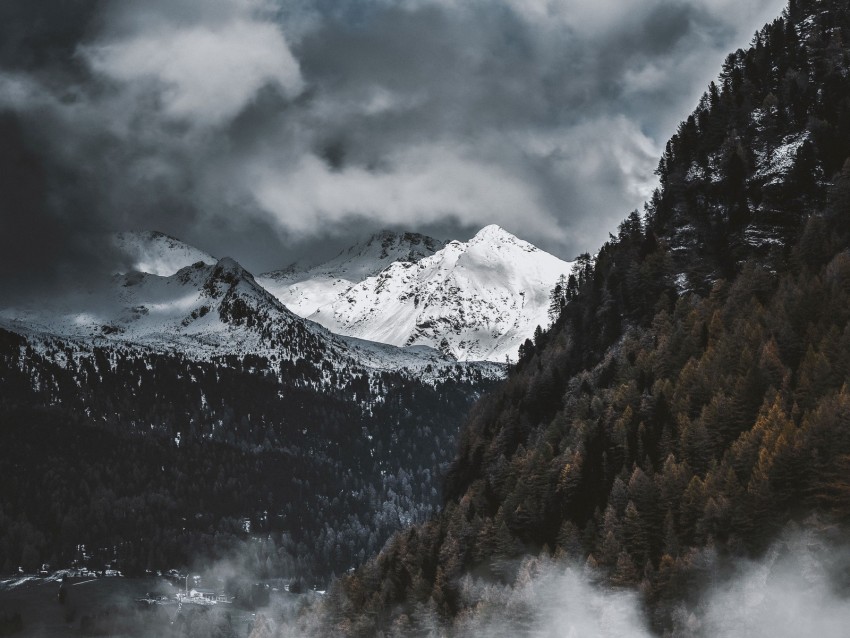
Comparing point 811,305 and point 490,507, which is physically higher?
point 811,305

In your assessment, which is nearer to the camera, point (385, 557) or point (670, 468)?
point (670, 468)

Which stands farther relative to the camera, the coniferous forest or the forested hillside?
the forested hillside

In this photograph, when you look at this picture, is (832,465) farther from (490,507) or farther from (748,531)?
(490,507)

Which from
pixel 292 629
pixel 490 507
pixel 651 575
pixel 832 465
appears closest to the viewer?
pixel 832 465

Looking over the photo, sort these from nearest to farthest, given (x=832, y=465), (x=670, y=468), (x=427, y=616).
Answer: (x=832, y=465), (x=670, y=468), (x=427, y=616)

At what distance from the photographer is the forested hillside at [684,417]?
352ft

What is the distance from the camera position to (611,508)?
404ft

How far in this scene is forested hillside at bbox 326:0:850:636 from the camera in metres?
107

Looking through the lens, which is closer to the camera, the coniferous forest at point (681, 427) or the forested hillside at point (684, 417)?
the coniferous forest at point (681, 427)

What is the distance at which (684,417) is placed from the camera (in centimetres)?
12975

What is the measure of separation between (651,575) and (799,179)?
10499cm

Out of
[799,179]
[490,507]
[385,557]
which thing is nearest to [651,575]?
[490,507]

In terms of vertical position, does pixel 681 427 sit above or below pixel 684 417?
below

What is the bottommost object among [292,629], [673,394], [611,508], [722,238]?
[292,629]
